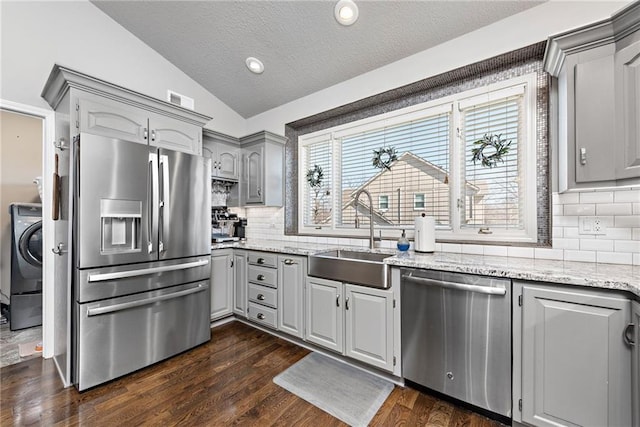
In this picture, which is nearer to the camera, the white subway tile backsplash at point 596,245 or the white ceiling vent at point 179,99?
the white subway tile backsplash at point 596,245

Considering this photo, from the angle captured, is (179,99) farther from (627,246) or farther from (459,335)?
(627,246)

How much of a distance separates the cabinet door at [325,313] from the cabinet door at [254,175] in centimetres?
150

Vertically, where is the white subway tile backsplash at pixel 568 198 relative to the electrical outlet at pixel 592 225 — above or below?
above

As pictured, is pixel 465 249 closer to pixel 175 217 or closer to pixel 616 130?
pixel 616 130

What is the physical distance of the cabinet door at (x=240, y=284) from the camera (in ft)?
10.0

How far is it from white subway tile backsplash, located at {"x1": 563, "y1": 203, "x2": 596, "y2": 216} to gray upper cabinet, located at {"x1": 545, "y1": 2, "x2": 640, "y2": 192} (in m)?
0.32

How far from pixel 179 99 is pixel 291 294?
267 cm

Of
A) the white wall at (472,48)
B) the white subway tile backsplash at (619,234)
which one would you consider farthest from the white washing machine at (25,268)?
the white subway tile backsplash at (619,234)

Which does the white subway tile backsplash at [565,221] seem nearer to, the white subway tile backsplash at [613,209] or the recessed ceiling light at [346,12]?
the white subway tile backsplash at [613,209]

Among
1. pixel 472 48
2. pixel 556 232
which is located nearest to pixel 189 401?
pixel 556 232

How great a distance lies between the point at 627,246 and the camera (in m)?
1.68

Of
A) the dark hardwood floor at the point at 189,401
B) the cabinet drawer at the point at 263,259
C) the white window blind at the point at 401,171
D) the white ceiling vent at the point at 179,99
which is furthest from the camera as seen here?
the white ceiling vent at the point at 179,99

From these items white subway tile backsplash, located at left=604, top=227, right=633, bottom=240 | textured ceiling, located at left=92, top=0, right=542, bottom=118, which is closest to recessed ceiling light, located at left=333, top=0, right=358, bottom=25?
textured ceiling, located at left=92, top=0, right=542, bottom=118

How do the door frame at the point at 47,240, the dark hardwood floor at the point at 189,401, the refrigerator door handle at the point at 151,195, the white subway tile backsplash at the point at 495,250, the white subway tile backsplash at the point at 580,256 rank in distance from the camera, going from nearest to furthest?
the dark hardwood floor at the point at 189,401, the white subway tile backsplash at the point at 580,256, the white subway tile backsplash at the point at 495,250, the refrigerator door handle at the point at 151,195, the door frame at the point at 47,240
